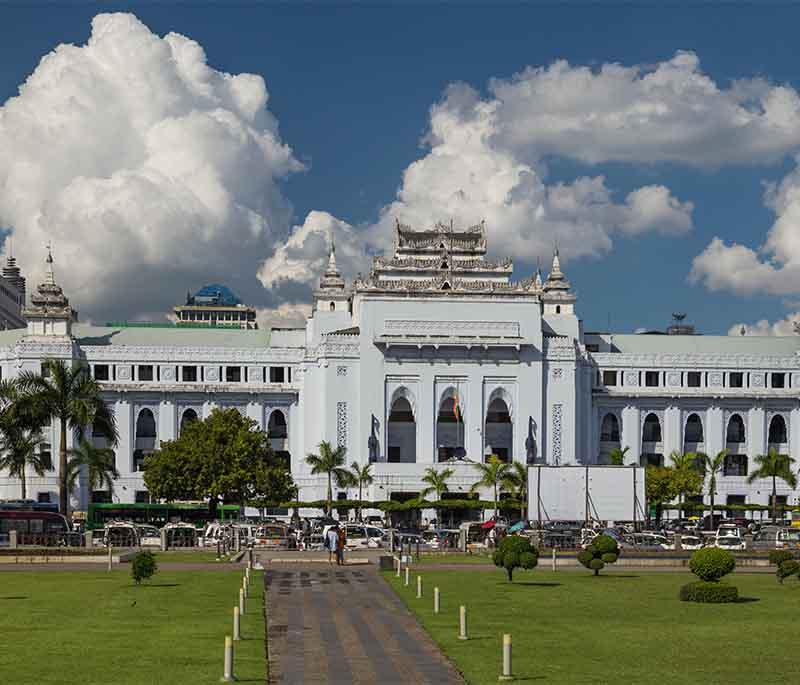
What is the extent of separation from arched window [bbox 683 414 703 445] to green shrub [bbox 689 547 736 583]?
11950 centimetres

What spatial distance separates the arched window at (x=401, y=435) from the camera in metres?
164

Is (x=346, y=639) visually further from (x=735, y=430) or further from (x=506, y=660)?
(x=735, y=430)

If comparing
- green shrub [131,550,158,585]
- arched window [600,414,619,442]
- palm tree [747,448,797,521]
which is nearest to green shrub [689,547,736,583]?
green shrub [131,550,158,585]

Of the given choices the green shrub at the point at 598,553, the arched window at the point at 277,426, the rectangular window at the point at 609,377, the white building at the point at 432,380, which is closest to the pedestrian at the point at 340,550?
the green shrub at the point at 598,553

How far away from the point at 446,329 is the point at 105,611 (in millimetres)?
112888

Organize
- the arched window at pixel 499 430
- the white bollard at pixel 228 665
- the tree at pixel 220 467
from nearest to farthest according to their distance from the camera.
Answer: the white bollard at pixel 228 665
the tree at pixel 220 467
the arched window at pixel 499 430

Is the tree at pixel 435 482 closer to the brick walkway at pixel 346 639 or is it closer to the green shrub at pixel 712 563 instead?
the brick walkway at pixel 346 639

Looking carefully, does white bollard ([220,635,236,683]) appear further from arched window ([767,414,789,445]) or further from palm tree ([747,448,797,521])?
arched window ([767,414,789,445])

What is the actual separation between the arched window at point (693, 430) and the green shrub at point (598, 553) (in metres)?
105

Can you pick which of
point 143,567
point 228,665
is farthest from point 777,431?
point 228,665

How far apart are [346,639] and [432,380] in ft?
394

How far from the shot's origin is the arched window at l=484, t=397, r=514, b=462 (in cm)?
16275

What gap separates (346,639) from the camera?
133 ft

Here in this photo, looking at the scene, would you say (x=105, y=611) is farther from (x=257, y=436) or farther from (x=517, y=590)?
(x=257, y=436)
